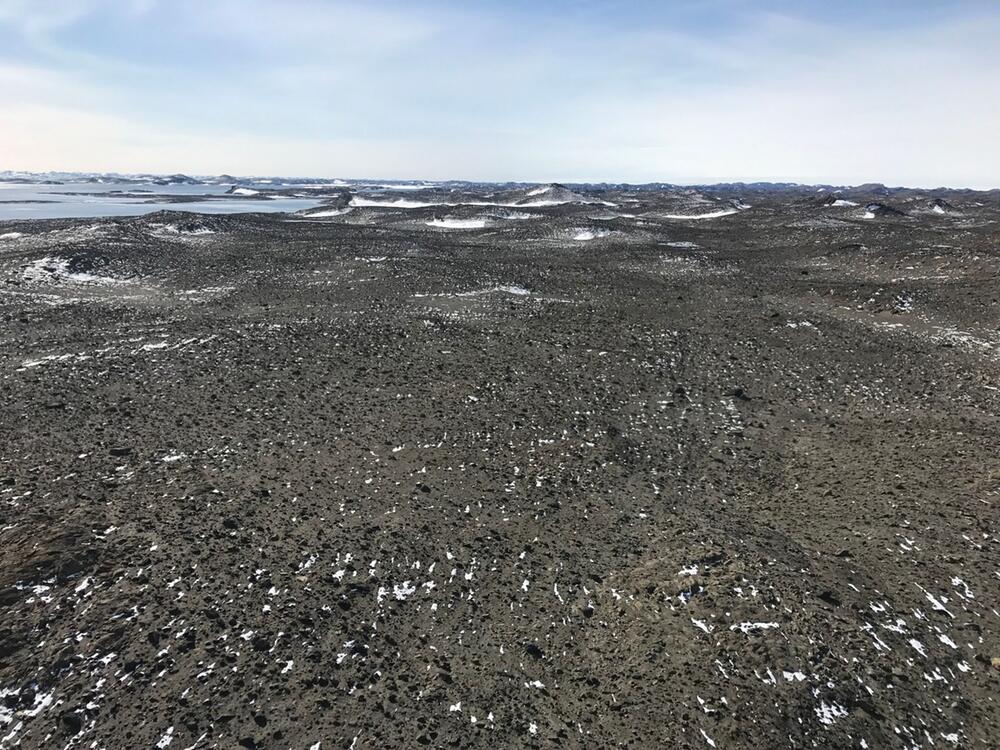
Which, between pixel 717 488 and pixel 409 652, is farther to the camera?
pixel 717 488

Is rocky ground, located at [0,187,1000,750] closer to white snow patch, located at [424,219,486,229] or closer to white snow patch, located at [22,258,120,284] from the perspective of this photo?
white snow patch, located at [22,258,120,284]

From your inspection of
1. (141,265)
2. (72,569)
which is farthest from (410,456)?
(141,265)

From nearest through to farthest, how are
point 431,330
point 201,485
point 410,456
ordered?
point 201,485
point 410,456
point 431,330

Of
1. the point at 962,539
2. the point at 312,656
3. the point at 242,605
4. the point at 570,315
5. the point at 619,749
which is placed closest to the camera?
the point at 619,749

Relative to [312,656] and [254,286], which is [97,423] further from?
[254,286]

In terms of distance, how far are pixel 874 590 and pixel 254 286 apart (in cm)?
3106

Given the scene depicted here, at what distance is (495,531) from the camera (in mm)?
10125

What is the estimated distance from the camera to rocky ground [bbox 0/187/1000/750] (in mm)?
6562

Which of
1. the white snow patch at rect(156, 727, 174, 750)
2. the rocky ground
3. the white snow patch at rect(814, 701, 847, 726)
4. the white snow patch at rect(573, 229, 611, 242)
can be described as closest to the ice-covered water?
the white snow patch at rect(573, 229, 611, 242)

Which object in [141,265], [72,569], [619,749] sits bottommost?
[619,749]

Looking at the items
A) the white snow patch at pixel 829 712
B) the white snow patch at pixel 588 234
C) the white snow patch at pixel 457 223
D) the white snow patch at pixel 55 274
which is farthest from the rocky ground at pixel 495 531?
the white snow patch at pixel 457 223

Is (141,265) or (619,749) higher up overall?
(141,265)

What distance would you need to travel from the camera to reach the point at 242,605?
8000mm

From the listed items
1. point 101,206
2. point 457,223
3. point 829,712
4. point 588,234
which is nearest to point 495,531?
point 829,712
